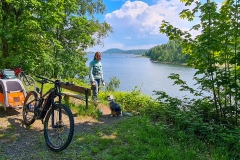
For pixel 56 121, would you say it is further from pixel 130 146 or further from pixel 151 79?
pixel 151 79

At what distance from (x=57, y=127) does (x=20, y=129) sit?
133 centimetres

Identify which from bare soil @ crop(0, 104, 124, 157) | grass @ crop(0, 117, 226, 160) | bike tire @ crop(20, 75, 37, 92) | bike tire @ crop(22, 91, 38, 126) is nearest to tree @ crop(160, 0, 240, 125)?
grass @ crop(0, 117, 226, 160)

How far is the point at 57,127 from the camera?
11.9 ft

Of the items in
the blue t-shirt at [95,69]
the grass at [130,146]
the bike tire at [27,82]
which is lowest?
the grass at [130,146]

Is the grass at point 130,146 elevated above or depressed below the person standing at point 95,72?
below

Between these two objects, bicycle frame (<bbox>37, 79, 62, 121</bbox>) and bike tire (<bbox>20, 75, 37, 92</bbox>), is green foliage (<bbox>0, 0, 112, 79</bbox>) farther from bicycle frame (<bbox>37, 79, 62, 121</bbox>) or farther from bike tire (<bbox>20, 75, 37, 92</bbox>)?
bicycle frame (<bbox>37, 79, 62, 121</bbox>)

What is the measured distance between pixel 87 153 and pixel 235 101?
3787 millimetres

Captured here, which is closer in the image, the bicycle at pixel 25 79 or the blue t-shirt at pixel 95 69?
the blue t-shirt at pixel 95 69

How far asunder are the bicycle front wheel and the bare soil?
0.36 meters

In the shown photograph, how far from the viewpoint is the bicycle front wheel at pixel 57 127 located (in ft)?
11.3

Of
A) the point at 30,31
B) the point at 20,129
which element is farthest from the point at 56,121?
the point at 30,31

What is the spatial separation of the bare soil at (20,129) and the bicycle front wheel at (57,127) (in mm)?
361

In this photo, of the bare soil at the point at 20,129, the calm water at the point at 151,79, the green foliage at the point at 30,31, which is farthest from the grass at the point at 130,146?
the green foliage at the point at 30,31

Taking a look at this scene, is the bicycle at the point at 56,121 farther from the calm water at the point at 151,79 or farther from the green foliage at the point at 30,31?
the green foliage at the point at 30,31
